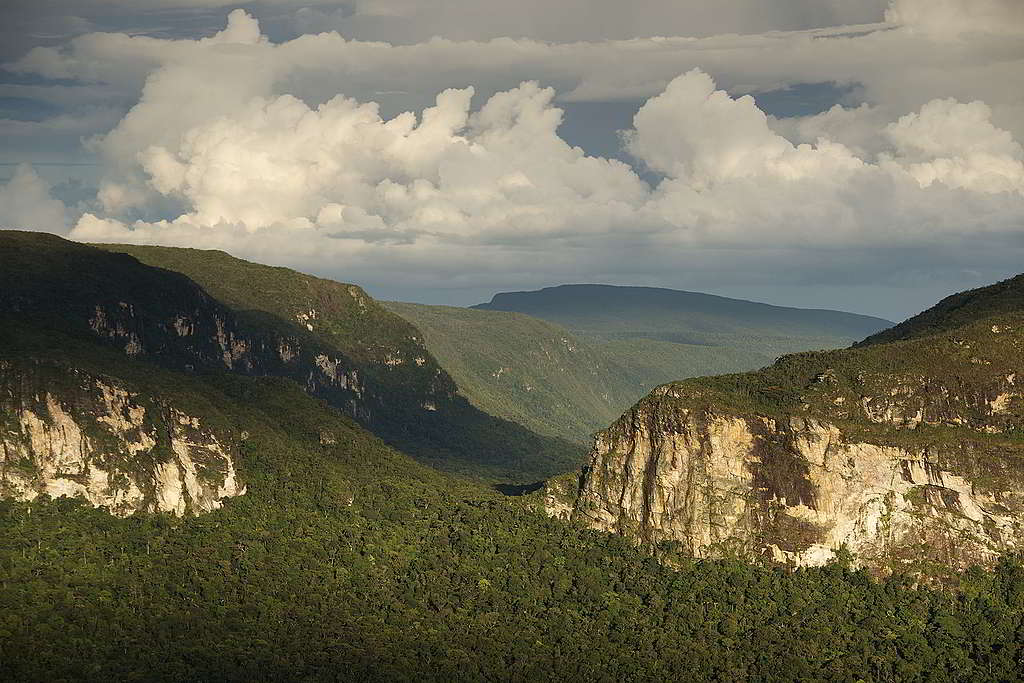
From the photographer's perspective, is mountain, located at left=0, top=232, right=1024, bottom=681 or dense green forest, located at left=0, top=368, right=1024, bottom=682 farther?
mountain, located at left=0, top=232, right=1024, bottom=681

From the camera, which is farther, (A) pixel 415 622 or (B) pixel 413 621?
(B) pixel 413 621

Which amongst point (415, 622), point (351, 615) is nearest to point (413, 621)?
point (415, 622)

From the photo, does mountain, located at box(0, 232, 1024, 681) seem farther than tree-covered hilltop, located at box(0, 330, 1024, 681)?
Yes

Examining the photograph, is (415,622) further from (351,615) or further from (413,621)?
(351,615)

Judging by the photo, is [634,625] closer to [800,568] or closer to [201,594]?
[800,568]

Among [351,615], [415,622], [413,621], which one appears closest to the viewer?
[415,622]

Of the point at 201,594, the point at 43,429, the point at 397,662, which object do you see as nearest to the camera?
the point at 397,662

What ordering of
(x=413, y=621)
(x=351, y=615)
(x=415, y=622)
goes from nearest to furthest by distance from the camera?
(x=415, y=622)
(x=351, y=615)
(x=413, y=621)

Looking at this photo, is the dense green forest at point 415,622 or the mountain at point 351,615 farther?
the mountain at point 351,615

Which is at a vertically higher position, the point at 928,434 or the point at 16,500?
the point at 928,434

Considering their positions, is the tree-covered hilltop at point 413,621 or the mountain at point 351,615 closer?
the tree-covered hilltop at point 413,621

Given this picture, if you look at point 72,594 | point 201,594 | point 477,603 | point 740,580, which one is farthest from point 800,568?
point 72,594
